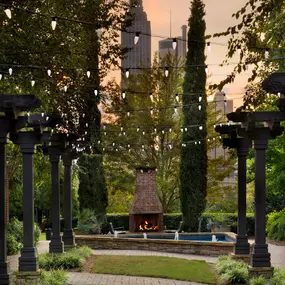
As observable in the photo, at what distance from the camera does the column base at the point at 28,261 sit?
43.2 ft

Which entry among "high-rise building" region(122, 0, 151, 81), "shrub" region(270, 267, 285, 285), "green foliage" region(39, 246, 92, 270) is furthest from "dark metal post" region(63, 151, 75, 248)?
"shrub" region(270, 267, 285, 285)

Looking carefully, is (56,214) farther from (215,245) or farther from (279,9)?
(279,9)

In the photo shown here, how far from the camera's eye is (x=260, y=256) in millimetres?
13062

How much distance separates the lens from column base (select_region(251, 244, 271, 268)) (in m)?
13.0

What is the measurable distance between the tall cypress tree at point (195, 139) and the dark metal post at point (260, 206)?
54.5ft

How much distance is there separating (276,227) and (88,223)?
8453mm

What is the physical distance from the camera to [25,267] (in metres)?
13.2

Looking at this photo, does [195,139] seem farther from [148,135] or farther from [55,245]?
[55,245]

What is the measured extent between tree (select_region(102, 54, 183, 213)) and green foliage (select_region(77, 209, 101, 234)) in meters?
8.19

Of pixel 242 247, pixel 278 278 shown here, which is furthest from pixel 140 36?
pixel 278 278

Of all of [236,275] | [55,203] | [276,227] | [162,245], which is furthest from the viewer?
[276,227]

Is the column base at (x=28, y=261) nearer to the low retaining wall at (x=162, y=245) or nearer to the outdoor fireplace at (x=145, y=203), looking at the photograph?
the low retaining wall at (x=162, y=245)

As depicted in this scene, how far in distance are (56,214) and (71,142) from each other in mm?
2116

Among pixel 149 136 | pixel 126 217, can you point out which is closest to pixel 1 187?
pixel 126 217
